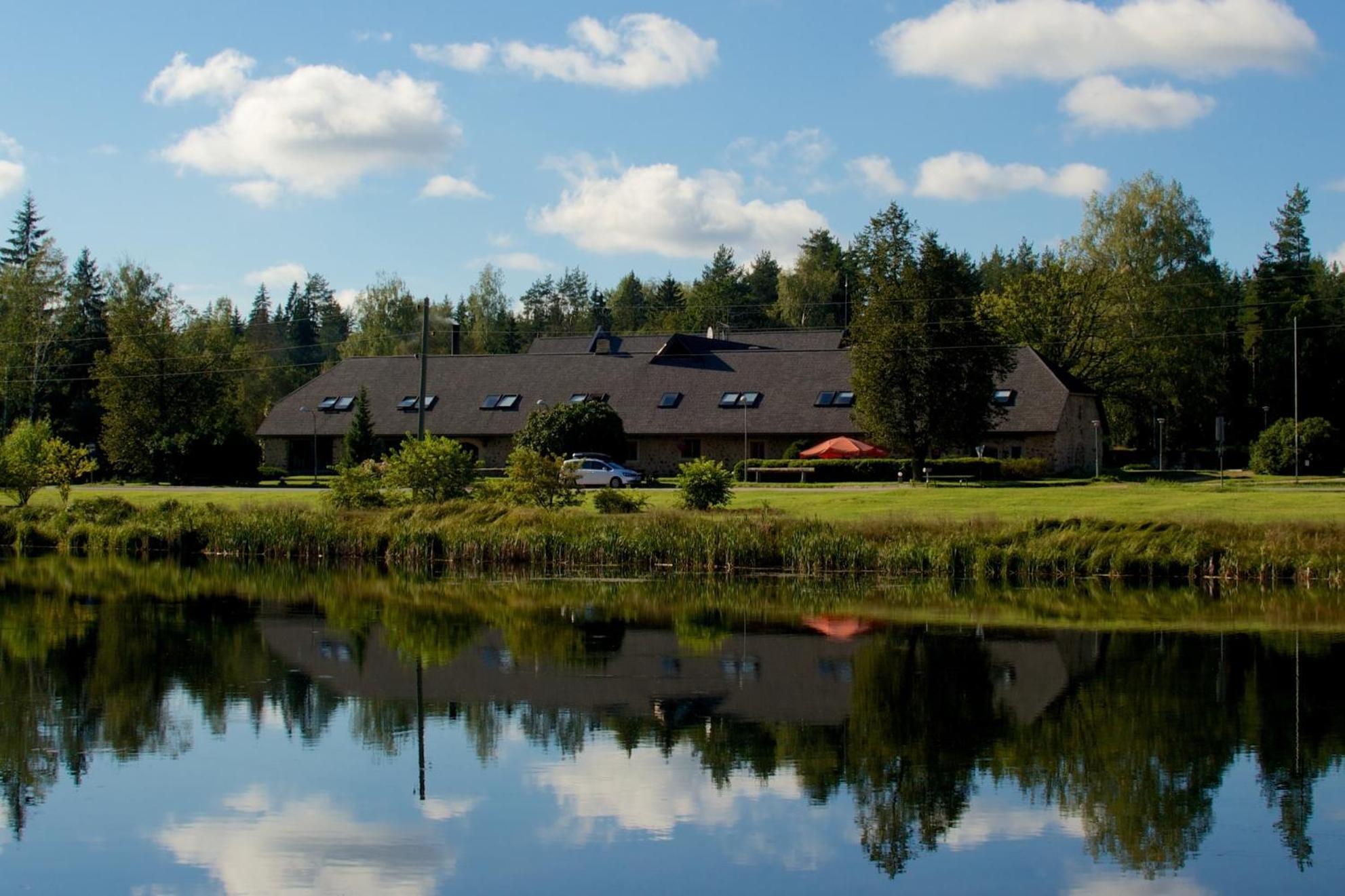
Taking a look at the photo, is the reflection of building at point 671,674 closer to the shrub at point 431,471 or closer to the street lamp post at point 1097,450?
the shrub at point 431,471

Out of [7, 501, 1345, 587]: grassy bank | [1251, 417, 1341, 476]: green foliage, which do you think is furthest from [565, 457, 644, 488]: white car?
[1251, 417, 1341, 476]: green foliage

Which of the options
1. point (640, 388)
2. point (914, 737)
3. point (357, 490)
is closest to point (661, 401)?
point (640, 388)

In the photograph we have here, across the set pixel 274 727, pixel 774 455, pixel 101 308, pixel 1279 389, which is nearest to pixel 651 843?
pixel 274 727

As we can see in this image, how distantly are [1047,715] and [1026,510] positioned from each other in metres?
19.5

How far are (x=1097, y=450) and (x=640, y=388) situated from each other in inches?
758

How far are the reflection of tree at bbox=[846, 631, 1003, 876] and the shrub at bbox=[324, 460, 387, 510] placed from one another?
19.7 metres

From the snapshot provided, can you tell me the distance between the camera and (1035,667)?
1994cm

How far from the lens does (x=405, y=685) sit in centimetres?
1875

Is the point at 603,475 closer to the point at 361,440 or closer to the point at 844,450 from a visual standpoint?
the point at 844,450

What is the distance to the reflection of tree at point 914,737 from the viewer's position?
12.3 m

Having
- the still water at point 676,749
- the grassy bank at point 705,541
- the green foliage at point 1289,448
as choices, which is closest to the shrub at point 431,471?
the grassy bank at point 705,541

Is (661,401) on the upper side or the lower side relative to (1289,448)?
upper

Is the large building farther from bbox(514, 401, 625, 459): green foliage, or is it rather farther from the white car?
the white car

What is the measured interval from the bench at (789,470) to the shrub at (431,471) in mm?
14873
